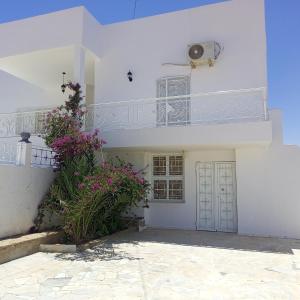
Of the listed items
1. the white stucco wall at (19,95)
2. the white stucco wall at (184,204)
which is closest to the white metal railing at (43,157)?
the white stucco wall at (184,204)

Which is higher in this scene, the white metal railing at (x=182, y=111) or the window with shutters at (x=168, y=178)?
the white metal railing at (x=182, y=111)

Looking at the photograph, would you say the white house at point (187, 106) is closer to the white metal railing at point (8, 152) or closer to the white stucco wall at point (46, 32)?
the white stucco wall at point (46, 32)

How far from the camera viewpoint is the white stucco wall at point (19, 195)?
27.1 ft

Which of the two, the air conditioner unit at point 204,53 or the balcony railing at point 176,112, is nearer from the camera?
the balcony railing at point 176,112

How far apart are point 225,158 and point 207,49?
3876 mm

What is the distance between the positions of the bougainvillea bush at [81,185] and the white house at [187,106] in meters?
1.72

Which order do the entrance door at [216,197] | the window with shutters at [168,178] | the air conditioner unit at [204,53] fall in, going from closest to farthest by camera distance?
1. the air conditioner unit at [204,53]
2. the entrance door at [216,197]
3. the window with shutters at [168,178]

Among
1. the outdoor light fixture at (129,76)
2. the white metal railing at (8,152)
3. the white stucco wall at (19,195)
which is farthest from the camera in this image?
the outdoor light fixture at (129,76)

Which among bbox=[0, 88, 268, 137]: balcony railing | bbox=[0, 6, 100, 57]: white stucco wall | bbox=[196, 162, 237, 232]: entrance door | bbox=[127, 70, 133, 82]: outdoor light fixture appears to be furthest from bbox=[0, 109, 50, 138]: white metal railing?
bbox=[196, 162, 237, 232]: entrance door

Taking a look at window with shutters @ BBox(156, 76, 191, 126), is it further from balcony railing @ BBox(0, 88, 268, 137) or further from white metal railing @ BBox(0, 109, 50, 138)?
white metal railing @ BBox(0, 109, 50, 138)

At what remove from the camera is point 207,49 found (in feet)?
36.7

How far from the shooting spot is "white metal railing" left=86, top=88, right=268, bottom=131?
1080 centimetres

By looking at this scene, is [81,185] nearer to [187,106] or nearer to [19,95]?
[187,106]

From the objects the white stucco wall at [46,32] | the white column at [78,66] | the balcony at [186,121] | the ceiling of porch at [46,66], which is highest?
the white stucco wall at [46,32]
